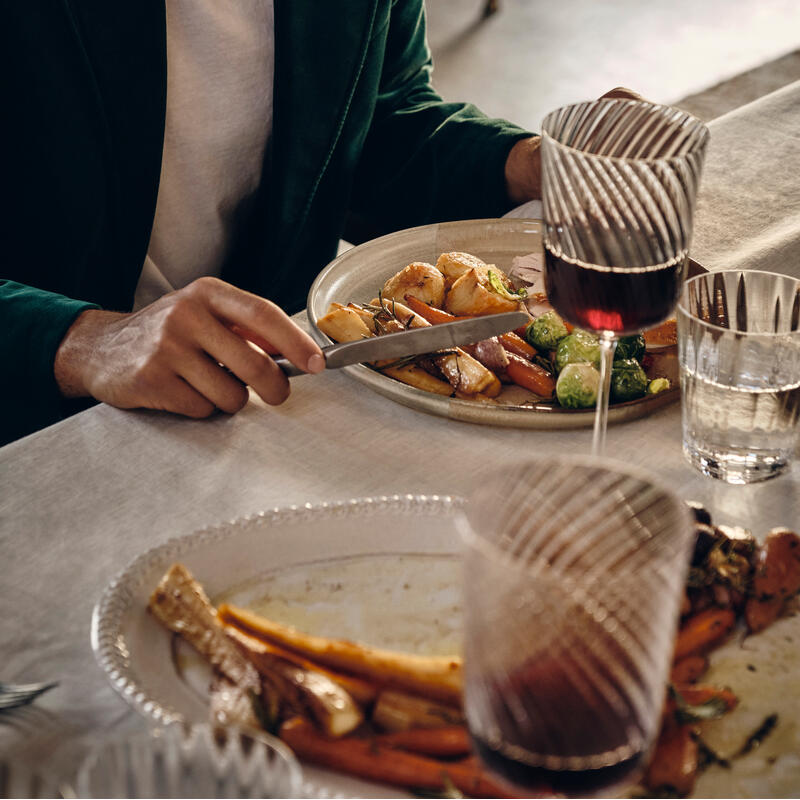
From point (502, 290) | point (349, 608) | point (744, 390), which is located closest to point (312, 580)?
point (349, 608)

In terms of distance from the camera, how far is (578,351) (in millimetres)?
1177

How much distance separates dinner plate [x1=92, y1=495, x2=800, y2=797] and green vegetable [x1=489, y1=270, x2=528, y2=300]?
485 millimetres

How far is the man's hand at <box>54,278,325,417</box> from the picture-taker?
1.11 m

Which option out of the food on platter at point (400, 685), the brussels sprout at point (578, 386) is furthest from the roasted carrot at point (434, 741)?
the brussels sprout at point (578, 386)

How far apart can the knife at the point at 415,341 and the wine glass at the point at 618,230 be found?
23 centimetres

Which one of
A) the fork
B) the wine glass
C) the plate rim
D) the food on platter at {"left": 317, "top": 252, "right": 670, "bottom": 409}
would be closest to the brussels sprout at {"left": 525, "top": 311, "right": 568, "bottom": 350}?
the food on platter at {"left": 317, "top": 252, "right": 670, "bottom": 409}

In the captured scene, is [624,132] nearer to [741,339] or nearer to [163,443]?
[741,339]

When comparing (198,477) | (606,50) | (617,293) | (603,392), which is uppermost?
(617,293)

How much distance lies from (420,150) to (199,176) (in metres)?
0.45

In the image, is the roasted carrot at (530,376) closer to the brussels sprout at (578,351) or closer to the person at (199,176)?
the brussels sprout at (578,351)

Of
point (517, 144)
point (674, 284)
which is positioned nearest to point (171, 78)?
point (517, 144)

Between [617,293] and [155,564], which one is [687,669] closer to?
[617,293]

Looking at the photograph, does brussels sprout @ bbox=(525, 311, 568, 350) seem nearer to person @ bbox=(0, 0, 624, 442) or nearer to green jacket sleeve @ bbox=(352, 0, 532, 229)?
person @ bbox=(0, 0, 624, 442)

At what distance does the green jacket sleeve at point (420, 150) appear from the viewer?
5.84 feet
